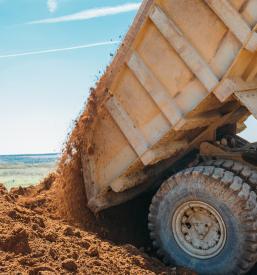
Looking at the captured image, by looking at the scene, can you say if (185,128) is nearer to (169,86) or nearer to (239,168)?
(169,86)

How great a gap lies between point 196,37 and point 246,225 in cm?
196

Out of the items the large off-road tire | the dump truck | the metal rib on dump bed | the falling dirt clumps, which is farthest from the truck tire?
the falling dirt clumps

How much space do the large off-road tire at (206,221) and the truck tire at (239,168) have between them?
144 mm

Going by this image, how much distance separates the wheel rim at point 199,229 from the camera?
Result: 5.86 meters

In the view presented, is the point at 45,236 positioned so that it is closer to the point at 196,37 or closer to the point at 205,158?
the point at 205,158

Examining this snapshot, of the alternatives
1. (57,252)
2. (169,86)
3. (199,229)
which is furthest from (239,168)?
(57,252)

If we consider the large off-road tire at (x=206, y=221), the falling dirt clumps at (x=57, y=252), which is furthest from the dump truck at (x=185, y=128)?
the falling dirt clumps at (x=57, y=252)

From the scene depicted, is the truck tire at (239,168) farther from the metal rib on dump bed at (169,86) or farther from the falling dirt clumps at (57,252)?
the falling dirt clumps at (57,252)

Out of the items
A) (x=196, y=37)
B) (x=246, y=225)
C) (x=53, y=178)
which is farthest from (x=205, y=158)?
(x=53, y=178)

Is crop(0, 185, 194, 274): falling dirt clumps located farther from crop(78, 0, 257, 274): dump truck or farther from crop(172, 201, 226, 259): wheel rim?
crop(78, 0, 257, 274): dump truck

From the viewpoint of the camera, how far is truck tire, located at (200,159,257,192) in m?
5.92

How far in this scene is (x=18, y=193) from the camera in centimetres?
843

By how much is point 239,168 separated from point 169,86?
1.16 m

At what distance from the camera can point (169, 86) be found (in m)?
5.91
